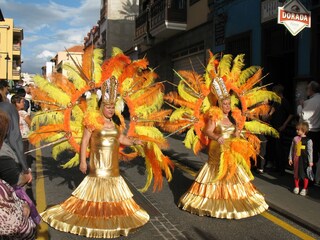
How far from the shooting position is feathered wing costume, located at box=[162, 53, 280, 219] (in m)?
5.25

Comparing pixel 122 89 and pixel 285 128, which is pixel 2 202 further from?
pixel 285 128

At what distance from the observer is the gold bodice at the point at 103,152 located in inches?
182

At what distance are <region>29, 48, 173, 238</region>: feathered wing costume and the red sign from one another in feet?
11.6

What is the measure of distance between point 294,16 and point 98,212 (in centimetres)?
555

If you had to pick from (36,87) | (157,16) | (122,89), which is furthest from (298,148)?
(157,16)

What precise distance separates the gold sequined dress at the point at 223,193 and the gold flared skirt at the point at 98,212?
981 mm

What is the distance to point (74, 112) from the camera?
513 centimetres

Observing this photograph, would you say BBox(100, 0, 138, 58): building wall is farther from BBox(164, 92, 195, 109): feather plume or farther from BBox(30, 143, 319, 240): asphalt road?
BBox(164, 92, 195, 109): feather plume

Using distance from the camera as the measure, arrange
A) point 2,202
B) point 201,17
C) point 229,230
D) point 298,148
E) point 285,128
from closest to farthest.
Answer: point 2,202 → point 229,230 → point 298,148 → point 285,128 → point 201,17

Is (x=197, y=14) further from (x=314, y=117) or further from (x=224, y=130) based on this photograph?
(x=224, y=130)

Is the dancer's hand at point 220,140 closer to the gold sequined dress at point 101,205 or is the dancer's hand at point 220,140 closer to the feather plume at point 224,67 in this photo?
the feather plume at point 224,67

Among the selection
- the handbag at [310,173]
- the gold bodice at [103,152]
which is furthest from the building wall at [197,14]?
the gold bodice at [103,152]

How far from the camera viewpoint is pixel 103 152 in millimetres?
4625

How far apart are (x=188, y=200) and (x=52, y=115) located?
7.28ft
